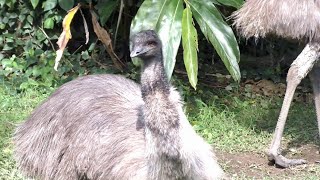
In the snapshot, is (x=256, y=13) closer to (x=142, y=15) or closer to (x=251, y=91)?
(x=142, y=15)

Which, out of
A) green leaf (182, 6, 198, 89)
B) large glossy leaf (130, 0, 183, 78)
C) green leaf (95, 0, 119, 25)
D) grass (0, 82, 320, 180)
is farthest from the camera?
green leaf (95, 0, 119, 25)

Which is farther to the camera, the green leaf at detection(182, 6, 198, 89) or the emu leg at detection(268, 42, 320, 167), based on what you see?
the emu leg at detection(268, 42, 320, 167)

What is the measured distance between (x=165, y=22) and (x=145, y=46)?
1236mm

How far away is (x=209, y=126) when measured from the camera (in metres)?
5.00

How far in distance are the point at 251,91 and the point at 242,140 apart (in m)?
1.07

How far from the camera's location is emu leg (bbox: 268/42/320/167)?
434 centimetres

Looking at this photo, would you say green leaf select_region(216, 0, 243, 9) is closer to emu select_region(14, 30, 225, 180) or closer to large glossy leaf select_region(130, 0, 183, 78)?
large glossy leaf select_region(130, 0, 183, 78)

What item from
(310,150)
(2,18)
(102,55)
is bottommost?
(310,150)

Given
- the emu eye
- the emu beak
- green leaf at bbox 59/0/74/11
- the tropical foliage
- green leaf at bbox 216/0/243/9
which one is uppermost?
the emu eye

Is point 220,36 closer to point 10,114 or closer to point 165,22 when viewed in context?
point 165,22

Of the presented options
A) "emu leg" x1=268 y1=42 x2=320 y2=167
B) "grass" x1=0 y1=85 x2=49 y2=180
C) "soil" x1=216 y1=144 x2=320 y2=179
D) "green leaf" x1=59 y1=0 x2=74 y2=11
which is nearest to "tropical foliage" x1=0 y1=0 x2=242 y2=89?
"green leaf" x1=59 y1=0 x2=74 y2=11

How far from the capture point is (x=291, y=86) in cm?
438

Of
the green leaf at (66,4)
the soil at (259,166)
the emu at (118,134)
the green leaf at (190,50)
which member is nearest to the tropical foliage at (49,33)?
the green leaf at (66,4)

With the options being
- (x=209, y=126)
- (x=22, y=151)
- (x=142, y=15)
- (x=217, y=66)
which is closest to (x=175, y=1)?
(x=142, y=15)
